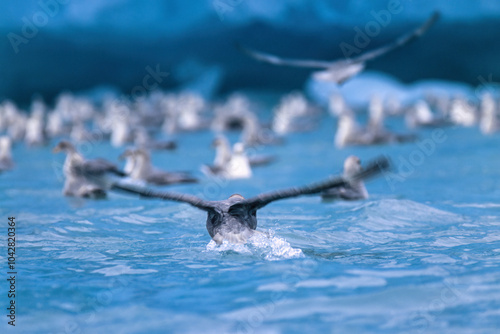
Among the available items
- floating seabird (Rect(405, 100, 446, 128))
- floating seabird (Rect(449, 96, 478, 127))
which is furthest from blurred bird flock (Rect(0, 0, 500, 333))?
floating seabird (Rect(449, 96, 478, 127))

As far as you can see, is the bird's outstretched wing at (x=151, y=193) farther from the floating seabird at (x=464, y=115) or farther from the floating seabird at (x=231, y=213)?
the floating seabird at (x=464, y=115)

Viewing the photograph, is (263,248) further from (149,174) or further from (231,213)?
(149,174)

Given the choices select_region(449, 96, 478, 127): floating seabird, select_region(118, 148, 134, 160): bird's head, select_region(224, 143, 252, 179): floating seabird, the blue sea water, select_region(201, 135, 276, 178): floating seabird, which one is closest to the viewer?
the blue sea water

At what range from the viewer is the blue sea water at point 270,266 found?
198 inches

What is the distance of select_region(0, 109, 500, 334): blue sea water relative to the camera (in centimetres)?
504

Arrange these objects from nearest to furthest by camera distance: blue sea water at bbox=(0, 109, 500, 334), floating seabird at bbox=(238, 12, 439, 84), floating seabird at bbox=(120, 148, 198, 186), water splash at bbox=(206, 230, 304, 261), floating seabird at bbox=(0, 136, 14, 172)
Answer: blue sea water at bbox=(0, 109, 500, 334), water splash at bbox=(206, 230, 304, 261), floating seabird at bbox=(238, 12, 439, 84), floating seabird at bbox=(120, 148, 198, 186), floating seabird at bbox=(0, 136, 14, 172)

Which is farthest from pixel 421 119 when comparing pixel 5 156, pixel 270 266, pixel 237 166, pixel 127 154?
pixel 270 266

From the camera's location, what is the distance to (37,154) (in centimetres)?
1744

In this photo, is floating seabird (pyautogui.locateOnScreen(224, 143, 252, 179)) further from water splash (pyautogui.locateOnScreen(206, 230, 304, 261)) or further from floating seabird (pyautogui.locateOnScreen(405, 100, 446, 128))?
floating seabird (pyautogui.locateOnScreen(405, 100, 446, 128))

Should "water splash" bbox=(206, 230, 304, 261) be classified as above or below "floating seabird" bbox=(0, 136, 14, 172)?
below

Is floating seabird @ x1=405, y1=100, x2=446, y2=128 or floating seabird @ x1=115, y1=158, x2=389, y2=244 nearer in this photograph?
floating seabird @ x1=115, y1=158, x2=389, y2=244

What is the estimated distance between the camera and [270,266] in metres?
6.08

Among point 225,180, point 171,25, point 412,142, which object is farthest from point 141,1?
point 225,180

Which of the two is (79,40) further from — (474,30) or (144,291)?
(144,291)
